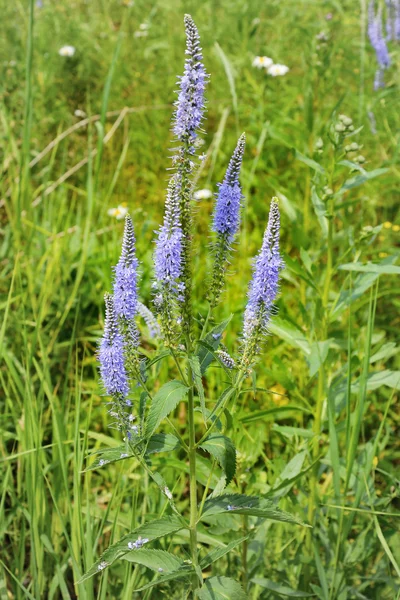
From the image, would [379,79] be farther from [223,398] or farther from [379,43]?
[223,398]

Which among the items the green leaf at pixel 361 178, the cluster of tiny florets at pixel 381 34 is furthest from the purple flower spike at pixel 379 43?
the green leaf at pixel 361 178

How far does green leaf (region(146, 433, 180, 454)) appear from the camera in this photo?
158 centimetres

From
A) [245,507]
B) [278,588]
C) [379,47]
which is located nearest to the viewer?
[245,507]

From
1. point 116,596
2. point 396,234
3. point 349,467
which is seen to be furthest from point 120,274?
point 396,234

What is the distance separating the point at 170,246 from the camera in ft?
4.47

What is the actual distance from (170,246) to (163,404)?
33 cm

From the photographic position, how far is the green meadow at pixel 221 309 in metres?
2.05

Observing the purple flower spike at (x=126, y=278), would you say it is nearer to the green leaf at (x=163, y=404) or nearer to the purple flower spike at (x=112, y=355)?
the purple flower spike at (x=112, y=355)

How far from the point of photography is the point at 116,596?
2.16 m

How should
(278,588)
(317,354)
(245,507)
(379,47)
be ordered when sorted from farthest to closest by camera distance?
(379,47) < (317,354) < (278,588) < (245,507)

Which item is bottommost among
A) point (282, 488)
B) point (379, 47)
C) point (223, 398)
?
point (282, 488)

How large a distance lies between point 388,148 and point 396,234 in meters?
0.74

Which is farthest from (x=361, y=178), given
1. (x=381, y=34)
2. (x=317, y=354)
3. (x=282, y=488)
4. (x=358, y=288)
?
(x=381, y=34)

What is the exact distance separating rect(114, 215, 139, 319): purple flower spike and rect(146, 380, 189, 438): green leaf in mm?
191
